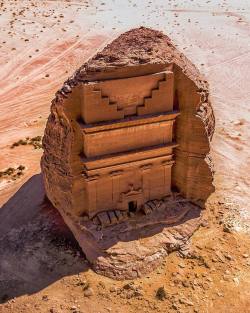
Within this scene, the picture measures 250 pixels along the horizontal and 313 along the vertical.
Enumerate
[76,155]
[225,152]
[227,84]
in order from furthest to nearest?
[227,84], [225,152], [76,155]

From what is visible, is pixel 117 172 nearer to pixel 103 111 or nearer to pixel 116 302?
pixel 103 111

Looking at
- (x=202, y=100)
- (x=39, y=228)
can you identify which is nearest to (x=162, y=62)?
(x=202, y=100)

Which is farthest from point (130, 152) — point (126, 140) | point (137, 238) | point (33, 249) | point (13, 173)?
point (13, 173)

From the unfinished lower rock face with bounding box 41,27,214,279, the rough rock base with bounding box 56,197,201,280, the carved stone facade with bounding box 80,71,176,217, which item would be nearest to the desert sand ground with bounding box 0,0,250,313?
the rough rock base with bounding box 56,197,201,280

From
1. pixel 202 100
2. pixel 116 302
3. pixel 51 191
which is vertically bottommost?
pixel 116 302

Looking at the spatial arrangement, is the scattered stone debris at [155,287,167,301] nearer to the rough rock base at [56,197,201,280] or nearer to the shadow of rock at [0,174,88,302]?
the rough rock base at [56,197,201,280]

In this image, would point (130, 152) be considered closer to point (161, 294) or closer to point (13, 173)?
point (161, 294)
